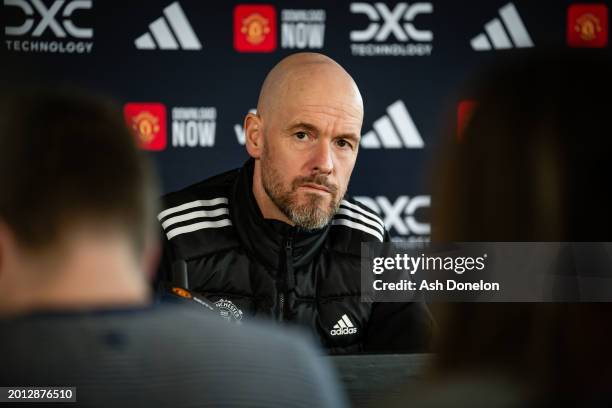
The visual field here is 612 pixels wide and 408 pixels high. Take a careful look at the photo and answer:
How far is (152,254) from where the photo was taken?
0.70 m

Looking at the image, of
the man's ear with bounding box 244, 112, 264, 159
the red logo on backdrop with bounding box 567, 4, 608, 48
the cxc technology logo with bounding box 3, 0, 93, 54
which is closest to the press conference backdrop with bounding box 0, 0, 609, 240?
the cxc technology logo with bounding box 3, 0, 93, 54

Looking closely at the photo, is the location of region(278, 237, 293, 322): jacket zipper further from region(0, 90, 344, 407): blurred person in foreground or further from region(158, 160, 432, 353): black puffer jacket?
region(0, 90, 344, 407): blurred person in foreground

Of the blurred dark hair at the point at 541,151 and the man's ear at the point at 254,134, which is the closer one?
the blurred dark hair at the point at 541,151

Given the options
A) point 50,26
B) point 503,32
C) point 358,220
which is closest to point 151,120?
point 50,26

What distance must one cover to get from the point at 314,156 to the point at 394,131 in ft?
3.35

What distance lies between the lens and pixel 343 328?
1.79 m

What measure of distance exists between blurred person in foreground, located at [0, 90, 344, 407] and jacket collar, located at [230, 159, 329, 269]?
1.15 meters

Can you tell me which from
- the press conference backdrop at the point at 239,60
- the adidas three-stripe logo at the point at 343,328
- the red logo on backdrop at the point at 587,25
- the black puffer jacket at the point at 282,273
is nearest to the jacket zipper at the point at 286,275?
the black puffer jacket at the point at 282,273

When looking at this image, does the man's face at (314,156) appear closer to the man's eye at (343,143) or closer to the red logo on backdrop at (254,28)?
the man's eye at (343,143)

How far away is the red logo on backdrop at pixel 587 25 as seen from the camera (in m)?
2.95

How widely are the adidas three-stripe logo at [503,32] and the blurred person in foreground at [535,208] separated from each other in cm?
242

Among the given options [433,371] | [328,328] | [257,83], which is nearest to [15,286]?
[433,371]

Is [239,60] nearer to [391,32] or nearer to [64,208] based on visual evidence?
[391,32]

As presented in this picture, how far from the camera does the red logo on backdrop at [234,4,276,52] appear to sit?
286 cm
